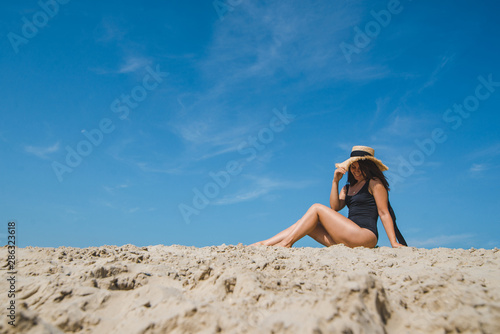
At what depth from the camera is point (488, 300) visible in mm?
2096

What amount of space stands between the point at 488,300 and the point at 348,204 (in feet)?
11.4

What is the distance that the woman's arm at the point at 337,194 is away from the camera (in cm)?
545

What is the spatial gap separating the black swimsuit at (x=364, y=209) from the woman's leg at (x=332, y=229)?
0.74 ft

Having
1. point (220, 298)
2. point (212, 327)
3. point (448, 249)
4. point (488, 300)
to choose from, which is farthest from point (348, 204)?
point (212, 327)

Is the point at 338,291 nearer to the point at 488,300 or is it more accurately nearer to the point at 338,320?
the point at 338,320

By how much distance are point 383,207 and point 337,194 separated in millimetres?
864

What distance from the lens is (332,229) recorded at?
16.1 ft

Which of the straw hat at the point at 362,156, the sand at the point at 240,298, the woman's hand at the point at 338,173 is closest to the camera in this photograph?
the sand at the point at 240,298

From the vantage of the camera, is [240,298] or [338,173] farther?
[338,173]

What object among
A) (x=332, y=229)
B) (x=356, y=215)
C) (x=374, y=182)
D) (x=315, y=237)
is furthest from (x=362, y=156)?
(x=315, y=237)

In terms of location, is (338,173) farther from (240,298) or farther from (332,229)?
(240,298)

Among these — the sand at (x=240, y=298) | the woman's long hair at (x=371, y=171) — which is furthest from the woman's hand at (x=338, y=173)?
the sand at (x=240, y=298)

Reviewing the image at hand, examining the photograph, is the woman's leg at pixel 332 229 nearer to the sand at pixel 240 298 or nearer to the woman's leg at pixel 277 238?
the woman's leg at pixel 277 238

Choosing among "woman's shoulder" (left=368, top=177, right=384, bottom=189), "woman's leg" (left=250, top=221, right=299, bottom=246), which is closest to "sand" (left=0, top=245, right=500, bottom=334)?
"woman's leg" (left=250, top=221, right=299, bottom=246)
